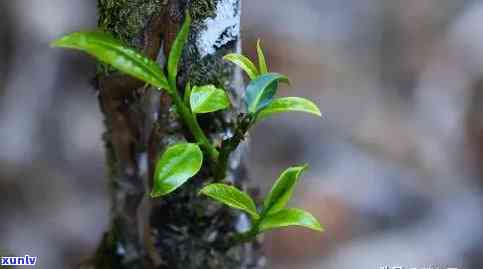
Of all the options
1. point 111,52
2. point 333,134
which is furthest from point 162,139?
point 333,134

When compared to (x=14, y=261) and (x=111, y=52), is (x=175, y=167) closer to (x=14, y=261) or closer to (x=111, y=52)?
(x=111, y=52)

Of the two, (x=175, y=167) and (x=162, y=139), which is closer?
(x=175, y=167)

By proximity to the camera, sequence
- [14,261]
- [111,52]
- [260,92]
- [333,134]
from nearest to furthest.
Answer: [111,52]
[260,92]
[14,261]
[333,134]

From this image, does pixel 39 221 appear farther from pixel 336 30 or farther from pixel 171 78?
pixel 171 78

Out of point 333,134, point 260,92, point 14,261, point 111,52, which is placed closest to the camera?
point 111,52

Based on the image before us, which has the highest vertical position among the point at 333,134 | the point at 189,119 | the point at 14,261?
the point at 333,134

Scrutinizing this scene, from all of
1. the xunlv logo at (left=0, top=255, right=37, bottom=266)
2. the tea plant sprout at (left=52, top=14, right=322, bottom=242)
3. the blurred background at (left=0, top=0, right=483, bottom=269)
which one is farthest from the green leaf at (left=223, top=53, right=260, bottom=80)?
the blurred background at (left=0, top=0, right=483, bottom=269)

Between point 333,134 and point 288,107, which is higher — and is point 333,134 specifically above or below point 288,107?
above
